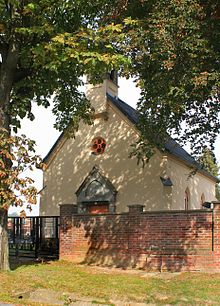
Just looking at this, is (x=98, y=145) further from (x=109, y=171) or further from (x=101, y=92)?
(x=101, y=92)

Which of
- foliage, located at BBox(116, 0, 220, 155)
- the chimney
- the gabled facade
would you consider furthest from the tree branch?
the chimney

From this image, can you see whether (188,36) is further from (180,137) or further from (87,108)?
(87,108)

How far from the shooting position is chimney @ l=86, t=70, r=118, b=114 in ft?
73.2

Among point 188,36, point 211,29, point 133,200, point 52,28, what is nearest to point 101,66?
point 52,28

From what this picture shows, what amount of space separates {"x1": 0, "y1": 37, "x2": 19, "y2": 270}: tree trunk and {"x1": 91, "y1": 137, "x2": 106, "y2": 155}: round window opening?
972cm

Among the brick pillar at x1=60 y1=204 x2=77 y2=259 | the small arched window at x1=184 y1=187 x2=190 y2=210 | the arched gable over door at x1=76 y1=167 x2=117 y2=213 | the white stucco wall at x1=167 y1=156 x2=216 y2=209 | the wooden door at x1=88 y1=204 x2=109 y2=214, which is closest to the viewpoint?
the brick pillar at x1=60 y1=204 x2=77 y2=259

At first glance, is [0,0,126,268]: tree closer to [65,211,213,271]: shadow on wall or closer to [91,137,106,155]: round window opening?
[65,211,213,271]: shadow on wall

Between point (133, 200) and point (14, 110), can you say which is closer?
point (14, 110)

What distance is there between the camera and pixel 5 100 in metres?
12.8

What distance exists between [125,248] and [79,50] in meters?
7.54

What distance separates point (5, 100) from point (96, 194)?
10047 mm

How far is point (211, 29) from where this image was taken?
12.0m

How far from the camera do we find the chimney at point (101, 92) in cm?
2230

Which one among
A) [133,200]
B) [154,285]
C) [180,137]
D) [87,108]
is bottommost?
[154,285]
